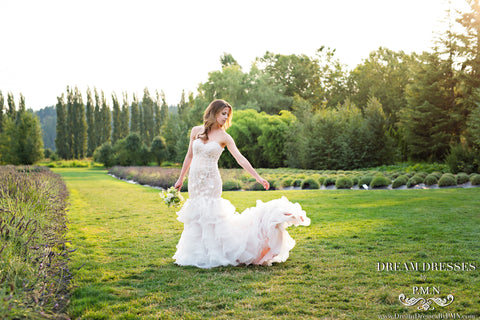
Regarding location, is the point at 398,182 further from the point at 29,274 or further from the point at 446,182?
the point at 29,274

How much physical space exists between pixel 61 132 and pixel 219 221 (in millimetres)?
55374

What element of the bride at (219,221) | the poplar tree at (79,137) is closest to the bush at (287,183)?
the bride at (219,221)

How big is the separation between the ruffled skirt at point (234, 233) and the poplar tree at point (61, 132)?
178 feet

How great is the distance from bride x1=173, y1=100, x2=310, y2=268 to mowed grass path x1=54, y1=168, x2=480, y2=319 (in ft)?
0.63

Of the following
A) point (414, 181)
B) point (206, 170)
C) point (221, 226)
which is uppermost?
point (206, 170)

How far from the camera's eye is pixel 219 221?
4652 mm

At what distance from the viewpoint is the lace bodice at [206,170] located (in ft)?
15.6

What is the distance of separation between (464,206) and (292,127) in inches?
853

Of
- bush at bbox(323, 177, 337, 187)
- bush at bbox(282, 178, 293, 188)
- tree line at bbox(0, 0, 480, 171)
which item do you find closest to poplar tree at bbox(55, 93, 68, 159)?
tree line at bbox(0, 0, 480, 171)

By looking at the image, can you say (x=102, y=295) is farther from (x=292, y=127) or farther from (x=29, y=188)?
(x=292, y=127)

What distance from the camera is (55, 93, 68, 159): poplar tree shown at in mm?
53062

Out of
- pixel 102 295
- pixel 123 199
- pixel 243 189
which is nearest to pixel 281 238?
pixel 102 295

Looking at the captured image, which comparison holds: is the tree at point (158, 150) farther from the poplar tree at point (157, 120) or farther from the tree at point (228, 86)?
the poplar tree at point (157, 120)

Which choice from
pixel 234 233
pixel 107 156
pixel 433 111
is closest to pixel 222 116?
pixel 234 233
